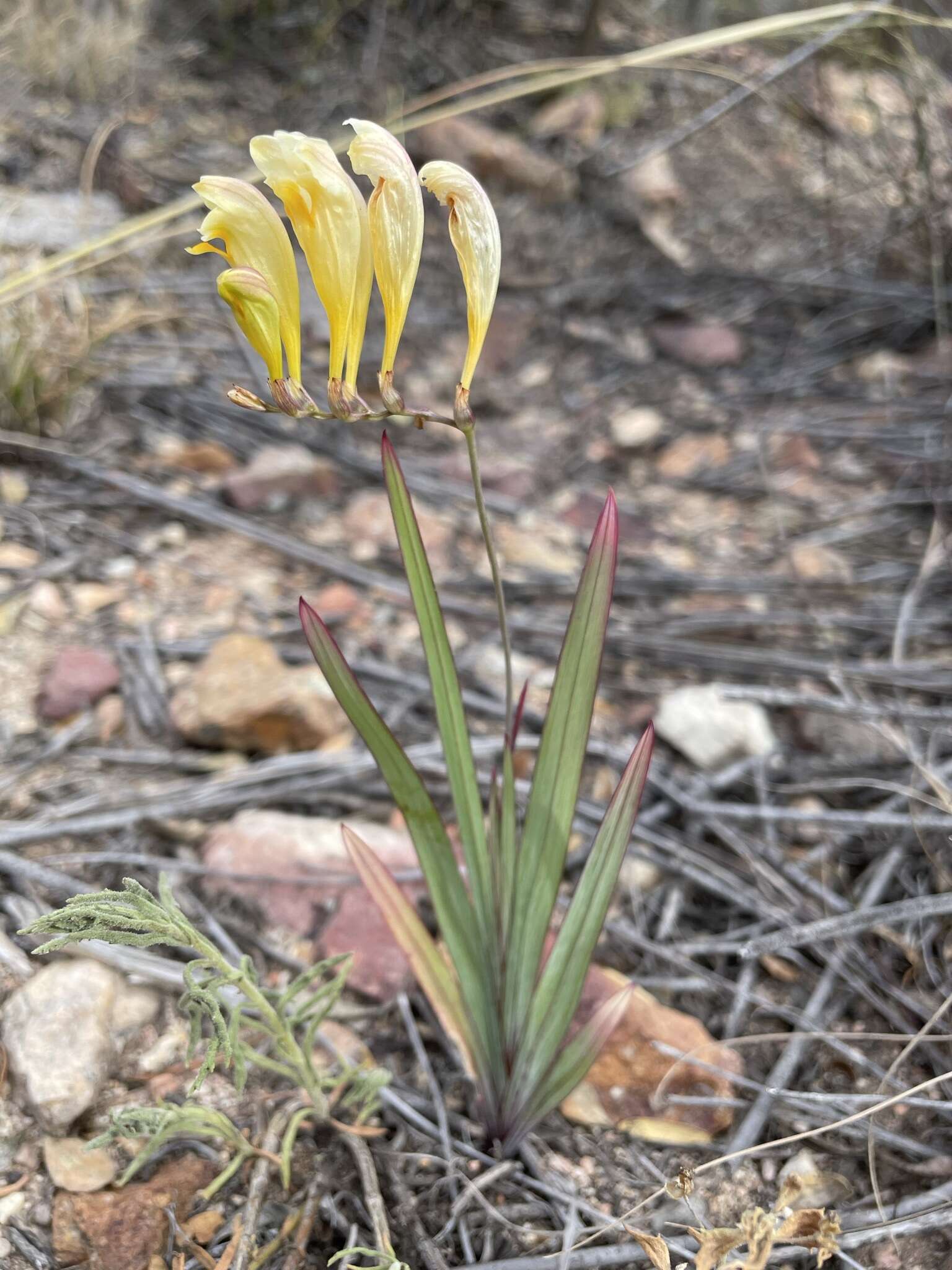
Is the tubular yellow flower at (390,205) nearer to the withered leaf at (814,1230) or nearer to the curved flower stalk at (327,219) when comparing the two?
the curved flower stalk at (327,219)

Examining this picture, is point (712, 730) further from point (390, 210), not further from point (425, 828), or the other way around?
point (390, 210)

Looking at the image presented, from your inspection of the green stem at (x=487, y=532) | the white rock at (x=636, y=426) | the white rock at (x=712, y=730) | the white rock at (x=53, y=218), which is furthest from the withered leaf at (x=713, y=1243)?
the white rock at (x=53, y=218)

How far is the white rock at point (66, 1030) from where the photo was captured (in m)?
1.03

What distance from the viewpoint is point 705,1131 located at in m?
1.17

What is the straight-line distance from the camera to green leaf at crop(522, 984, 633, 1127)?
1054 mm

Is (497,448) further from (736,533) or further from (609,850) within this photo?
(609,850)

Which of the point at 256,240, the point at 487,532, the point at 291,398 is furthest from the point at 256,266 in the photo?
the point at 487,532

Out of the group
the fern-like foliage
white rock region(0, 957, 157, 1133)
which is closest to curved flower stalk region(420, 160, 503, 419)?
the fern-like foliage

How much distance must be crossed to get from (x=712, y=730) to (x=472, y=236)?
112 centimetres

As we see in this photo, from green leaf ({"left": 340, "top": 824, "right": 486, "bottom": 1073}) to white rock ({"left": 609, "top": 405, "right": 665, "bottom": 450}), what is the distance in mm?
2025

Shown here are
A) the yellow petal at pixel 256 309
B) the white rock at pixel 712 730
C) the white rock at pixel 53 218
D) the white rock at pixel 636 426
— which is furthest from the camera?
the white rock at pixel 636 426

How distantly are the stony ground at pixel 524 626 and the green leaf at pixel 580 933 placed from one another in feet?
0.50

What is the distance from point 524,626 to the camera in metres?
1.98

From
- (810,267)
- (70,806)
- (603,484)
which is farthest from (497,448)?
(70,806)
